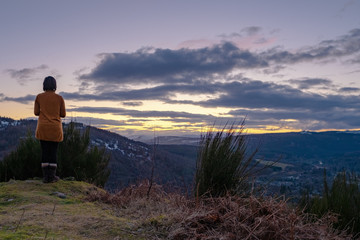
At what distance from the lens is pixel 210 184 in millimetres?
4984

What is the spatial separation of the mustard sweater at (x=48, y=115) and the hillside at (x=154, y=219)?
1.55 meters

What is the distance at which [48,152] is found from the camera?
6668 mm

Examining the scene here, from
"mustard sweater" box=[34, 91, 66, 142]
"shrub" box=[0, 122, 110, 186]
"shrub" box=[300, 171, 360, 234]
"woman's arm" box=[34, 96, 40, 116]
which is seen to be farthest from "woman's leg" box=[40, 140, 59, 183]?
"shrub" box=[300, 171, 360, 234]

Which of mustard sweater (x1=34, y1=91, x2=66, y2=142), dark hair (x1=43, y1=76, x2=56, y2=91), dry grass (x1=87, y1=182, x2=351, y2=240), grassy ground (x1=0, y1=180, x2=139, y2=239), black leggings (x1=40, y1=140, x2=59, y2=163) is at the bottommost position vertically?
grassy ground (x1=0, y1=180, x2=139, y2=239)

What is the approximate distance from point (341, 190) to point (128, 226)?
12.4 ft

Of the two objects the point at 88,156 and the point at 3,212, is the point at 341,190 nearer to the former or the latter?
the point at 3,212

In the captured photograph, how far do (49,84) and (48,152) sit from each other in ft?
4.88

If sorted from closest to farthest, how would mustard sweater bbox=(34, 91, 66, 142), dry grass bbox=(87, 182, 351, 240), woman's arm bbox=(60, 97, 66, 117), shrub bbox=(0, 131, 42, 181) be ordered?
dry grass bbox=(87, 182, 351, 240) < mustard sweater bbox=(34, 91, 66, 142) < woman's arm bbox=(60, 97, 66, 117) < shrub bbox=(0, 131, 42, 181)

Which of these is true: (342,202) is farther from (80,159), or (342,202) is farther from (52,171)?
(80,159)

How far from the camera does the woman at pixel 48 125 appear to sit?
6.61m

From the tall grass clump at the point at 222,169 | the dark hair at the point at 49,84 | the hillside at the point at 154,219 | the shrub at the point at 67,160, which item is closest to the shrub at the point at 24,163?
the shrub at the point at 67,160

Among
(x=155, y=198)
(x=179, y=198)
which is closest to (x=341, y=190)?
(x=179, y=198)

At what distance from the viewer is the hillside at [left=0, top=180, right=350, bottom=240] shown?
3.06m

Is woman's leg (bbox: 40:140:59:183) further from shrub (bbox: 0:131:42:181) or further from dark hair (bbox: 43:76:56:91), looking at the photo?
shrub (bbox: 0:131:42:181)
